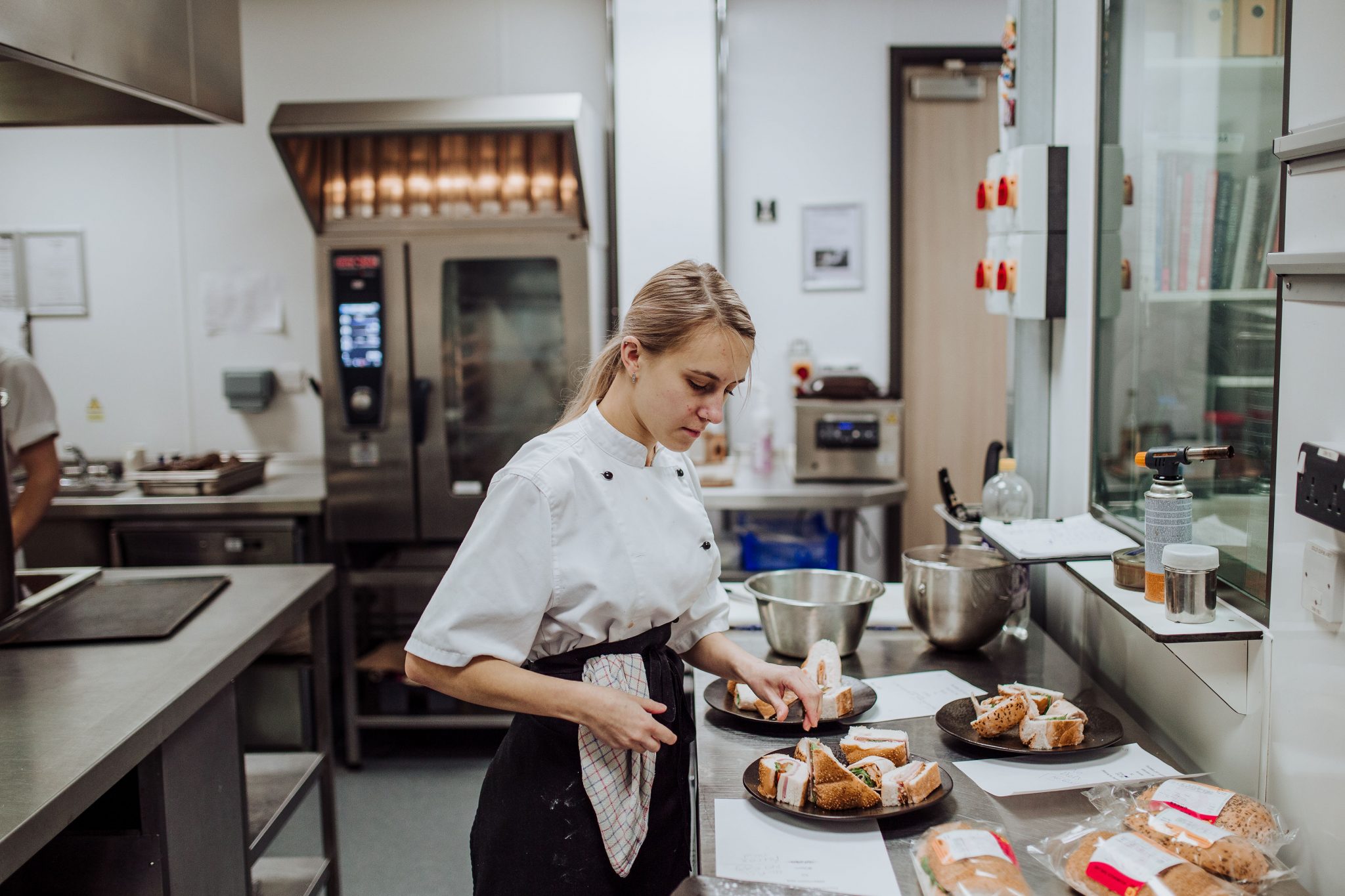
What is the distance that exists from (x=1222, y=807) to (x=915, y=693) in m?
0.65

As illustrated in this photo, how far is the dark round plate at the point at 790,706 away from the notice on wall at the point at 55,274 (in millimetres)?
3770

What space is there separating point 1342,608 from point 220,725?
1920 millimetres

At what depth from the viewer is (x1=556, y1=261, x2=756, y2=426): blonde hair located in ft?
5.16

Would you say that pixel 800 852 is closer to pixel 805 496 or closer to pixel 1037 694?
pixel 1037 694

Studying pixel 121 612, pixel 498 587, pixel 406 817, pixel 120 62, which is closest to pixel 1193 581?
pixel 498 587

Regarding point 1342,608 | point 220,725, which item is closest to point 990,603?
point 1342,608

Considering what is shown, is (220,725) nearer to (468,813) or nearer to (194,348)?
(468,813)

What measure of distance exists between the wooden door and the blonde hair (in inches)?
117

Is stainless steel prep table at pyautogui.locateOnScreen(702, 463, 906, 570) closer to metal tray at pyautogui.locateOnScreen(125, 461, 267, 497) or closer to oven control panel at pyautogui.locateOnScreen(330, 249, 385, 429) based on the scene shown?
oven control panel at pyautogui.locateOnScreen(330, 249, 385, 429)

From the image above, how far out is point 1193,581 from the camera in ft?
A: 5.08

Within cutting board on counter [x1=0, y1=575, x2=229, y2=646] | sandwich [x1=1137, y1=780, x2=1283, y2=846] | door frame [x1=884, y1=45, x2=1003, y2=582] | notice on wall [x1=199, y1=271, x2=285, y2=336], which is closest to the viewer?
sandwich [x1=1137, y1=780, x2=1283, y2=846]

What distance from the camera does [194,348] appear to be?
4547mm

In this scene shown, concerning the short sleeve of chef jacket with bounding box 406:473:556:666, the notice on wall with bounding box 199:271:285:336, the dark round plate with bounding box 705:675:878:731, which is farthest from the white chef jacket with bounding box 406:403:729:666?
the notice on wall with bounding box 199:271:285:336

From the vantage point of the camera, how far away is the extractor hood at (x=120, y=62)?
1750 millimetres
